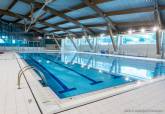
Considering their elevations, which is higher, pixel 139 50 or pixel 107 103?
pixel 139 50

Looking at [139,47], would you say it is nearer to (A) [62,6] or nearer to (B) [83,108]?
(A) [62,6]

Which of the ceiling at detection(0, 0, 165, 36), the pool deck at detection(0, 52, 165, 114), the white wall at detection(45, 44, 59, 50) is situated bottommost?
the pool deck at detection(0, 52, 165, 114)

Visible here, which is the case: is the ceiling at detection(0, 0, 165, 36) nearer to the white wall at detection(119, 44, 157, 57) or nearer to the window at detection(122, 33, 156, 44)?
the window at detection(122, 33, 156, 44)

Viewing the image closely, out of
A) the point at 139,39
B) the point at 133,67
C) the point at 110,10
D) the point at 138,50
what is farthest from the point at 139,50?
the point at 133,67

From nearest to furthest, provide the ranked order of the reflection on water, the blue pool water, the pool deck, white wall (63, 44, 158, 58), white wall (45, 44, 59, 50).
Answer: the pool deck < the blue pool water < the reflection on water < white wall (63, 44, 158, 58) < white wall (45, 44, 59, 50)

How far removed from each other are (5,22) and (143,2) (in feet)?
55.5

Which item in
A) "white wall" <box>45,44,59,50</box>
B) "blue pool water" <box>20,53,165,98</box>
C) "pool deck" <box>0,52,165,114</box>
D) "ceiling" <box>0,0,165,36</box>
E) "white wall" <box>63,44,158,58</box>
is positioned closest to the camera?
"pool deck" <box>0,52,165,114</box>

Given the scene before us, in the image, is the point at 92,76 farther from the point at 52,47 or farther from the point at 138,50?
the point at 52,47

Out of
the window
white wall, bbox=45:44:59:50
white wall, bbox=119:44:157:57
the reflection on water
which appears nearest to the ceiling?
the window

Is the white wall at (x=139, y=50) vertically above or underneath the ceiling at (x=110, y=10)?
underneath

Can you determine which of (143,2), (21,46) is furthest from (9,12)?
(143,2)

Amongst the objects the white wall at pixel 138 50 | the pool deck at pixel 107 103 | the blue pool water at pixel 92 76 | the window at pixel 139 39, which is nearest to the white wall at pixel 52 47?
the white wall at pixel 138 50

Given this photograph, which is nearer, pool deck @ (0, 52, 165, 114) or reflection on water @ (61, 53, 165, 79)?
pool deck @ (0, 52, 165, 114)

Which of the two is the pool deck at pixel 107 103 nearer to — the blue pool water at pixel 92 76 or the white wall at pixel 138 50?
the blue pool water at pixel 92 76
